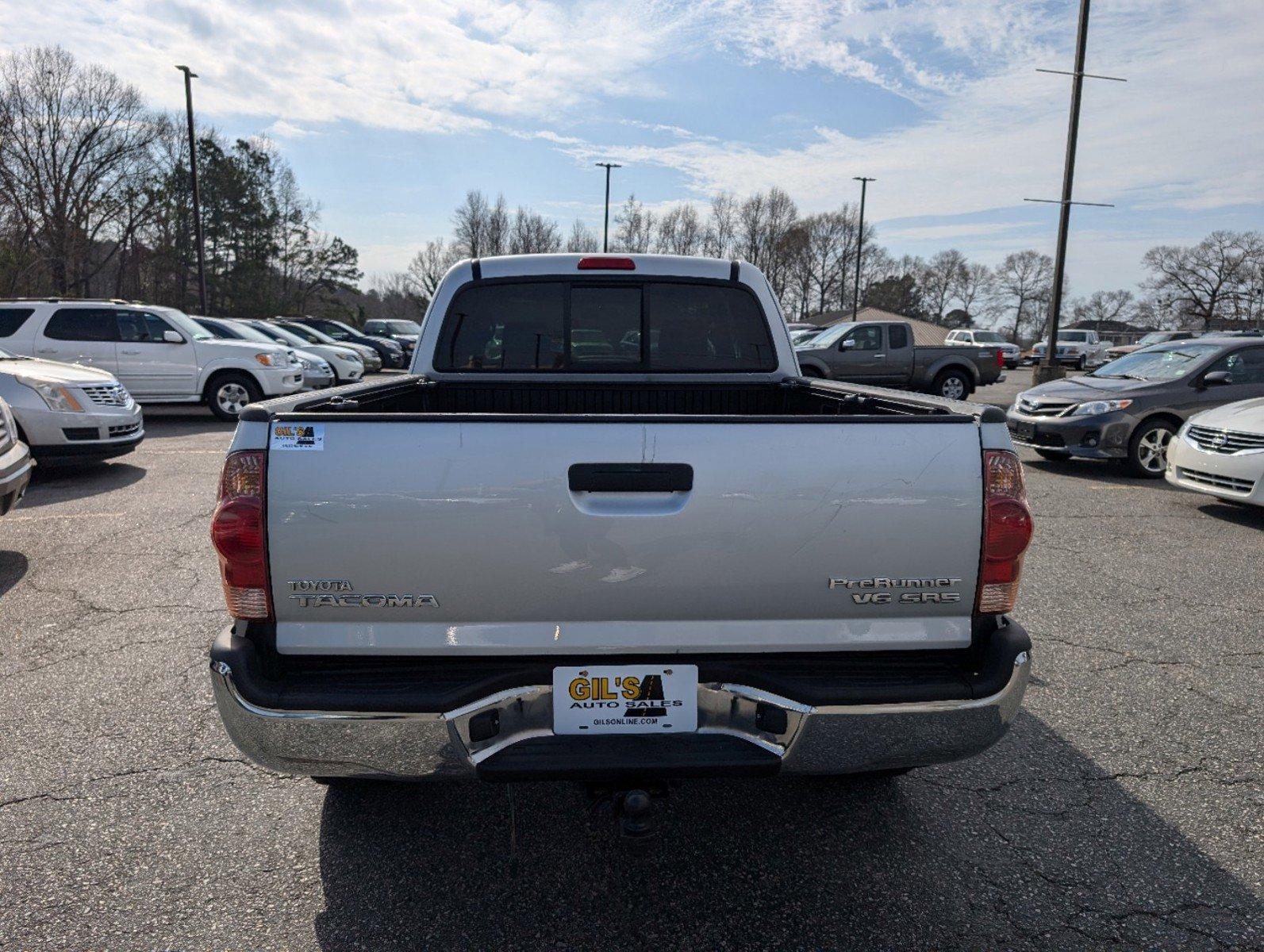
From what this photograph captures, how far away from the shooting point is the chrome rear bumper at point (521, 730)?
2.18 meters

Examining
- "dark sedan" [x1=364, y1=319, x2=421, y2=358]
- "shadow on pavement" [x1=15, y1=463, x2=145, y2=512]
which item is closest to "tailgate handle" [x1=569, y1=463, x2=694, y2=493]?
"shadow on pavement" [x1=15, y1=463, x2=145, y2=512]

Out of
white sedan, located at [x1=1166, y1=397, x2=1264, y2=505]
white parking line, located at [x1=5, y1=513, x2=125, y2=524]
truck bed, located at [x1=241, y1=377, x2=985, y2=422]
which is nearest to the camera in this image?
truck bed, located at [x1=241, y1=377, x2=985, y2=422]

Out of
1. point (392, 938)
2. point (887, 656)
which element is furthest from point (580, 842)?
point (887, 656)

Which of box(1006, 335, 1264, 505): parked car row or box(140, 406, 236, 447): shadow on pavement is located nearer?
box(1006, 335, 1264, 505): parked car row

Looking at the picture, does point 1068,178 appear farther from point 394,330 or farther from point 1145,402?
point 394,330

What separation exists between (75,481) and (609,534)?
9070 mm

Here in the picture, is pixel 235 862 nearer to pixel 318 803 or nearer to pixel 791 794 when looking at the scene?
pixel 318 803

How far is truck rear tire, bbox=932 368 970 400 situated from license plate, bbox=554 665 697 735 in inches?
728

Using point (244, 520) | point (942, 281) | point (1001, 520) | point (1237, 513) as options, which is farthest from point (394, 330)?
point (942, 281)

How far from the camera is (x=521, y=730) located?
2229 mm

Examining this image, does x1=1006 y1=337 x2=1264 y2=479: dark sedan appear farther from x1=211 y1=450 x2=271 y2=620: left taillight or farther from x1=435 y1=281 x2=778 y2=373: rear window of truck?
x1=211 y1=450 x2=271 y2=620: left taillight

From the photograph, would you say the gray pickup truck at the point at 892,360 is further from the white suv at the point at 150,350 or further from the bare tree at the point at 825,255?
the bare tree at the point at 825,255

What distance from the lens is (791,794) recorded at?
3.16 meters

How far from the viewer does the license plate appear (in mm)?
2236
